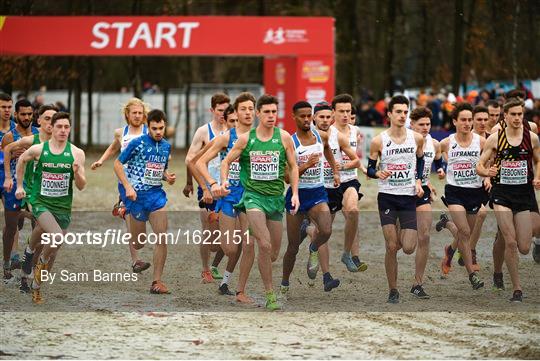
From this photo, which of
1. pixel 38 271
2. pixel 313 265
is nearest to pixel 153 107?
pixel 313 265

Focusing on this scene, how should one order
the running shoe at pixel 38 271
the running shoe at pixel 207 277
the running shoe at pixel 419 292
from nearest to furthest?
the running shoe at pixel 38 271 → the running shoe at pixel 419 292 → the running shoe at pixel 207 277

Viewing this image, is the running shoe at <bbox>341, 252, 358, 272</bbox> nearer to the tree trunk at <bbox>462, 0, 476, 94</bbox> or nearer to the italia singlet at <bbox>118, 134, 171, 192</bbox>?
the italia singlet at <bbox>118, 134, 171, 192</bbox>

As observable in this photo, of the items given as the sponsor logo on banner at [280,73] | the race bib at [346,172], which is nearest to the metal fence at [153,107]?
the sponsor logo on banner at [280,73]

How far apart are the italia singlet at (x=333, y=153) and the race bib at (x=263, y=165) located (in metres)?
2.13

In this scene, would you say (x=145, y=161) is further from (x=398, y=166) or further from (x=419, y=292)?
(x=419, y=292)

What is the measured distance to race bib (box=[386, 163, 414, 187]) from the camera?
13.2m

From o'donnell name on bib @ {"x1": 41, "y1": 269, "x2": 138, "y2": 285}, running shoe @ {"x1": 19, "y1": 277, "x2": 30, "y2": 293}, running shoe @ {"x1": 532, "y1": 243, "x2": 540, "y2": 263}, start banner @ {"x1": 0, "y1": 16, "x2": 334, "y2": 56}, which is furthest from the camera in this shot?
start banner @ {"x1": 0, "y1": 16, "x2": 334, "y2": 56}

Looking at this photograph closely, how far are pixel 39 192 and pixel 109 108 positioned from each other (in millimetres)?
35009

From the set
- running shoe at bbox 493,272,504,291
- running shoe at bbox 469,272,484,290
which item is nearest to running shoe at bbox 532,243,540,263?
running shoe at bbox 493,272,504,291

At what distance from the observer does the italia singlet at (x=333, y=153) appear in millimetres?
14570

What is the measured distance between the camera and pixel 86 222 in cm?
2116

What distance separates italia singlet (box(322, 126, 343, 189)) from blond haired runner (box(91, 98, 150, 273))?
2.14 m

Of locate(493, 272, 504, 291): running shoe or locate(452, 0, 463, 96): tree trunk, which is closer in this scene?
locate(493, 272, 504, 291): running shoe

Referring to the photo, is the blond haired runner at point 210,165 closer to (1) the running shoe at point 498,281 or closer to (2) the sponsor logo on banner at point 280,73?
(1) the running shoe at point 498,281
